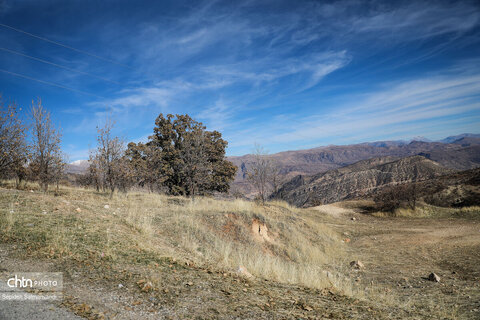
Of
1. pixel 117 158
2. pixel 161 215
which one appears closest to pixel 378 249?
pixel 161 215

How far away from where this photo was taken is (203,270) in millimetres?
5219

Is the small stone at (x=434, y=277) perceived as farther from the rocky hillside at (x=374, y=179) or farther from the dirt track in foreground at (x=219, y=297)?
the rocky hillside at (x=374, y=179)

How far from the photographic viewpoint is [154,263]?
499 centimetres

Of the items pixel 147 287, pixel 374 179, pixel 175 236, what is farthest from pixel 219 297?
Answer: pixel 374 179

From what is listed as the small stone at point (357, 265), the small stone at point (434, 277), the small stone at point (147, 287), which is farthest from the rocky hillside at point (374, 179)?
the small stone at point (147, 287)

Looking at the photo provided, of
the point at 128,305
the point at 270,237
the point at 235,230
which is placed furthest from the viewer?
the point at 270,237

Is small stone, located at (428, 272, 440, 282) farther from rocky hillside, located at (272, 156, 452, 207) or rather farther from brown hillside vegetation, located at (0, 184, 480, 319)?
rocky hillside, located at (272, 156, 452, 207)

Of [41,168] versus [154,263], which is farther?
[41,168]

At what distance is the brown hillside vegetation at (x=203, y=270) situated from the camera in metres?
3.56

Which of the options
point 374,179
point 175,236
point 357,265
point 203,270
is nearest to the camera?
point 203,270

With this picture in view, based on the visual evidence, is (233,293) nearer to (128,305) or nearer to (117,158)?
(128,305)

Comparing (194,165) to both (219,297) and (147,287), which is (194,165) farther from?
(219,297)

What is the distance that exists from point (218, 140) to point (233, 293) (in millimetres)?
21507

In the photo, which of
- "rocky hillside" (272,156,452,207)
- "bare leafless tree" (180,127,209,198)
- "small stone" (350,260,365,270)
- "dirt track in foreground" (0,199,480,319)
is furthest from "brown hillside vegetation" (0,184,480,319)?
"rocky hillside" (272,156,452,207)
